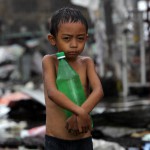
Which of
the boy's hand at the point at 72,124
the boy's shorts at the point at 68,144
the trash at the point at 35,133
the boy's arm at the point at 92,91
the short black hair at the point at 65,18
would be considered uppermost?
the short black hair at the point at 65,18

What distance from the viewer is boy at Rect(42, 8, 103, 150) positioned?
2.38 metres

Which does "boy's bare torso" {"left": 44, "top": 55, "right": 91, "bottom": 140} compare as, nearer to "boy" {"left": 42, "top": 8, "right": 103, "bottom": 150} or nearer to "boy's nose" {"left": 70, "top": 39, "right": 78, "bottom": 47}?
"boy" {"left": 42, "top": 8, "right": 103, "bottom": 150}

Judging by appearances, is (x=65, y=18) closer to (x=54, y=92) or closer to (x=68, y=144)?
(x=54, y=92)

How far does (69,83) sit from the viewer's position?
8.02 ft

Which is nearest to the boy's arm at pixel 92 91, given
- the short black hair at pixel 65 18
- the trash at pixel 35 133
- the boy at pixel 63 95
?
the boy at pixel 63 95

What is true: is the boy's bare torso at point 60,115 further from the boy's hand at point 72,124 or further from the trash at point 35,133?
the trash at point 35,133

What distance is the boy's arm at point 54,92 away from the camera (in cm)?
235

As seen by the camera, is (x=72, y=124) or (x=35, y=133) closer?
(x=72, y=124)

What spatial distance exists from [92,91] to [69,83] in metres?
0.15

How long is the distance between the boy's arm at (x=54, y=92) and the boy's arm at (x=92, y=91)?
0.05 m

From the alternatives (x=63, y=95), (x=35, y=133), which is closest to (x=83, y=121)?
(x=63, y=95)

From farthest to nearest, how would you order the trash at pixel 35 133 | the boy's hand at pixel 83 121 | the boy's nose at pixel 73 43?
the trash at pixel 35 133
the boy's nose at pixel 73 43
the boy's hand at pixel 83 121

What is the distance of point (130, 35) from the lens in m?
12.1

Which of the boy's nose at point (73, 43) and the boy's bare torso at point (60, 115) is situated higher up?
the boy's nose at point (73, 43)
